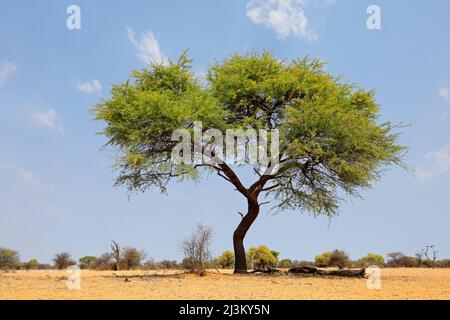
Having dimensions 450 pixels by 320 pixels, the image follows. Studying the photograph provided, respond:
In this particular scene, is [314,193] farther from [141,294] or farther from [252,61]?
[141,294]

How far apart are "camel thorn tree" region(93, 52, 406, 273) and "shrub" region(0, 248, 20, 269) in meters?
19.5

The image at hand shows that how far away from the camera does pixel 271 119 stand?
22.9 metres

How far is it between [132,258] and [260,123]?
52.7 ft

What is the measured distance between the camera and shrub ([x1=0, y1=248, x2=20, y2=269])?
35.9 m

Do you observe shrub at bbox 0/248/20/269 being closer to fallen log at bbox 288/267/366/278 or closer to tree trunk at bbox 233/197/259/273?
tree trunk at bbox 233/197/259/273

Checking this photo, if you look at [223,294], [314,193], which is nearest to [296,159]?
[314,193]

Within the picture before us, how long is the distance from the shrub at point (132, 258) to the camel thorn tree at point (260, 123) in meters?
11.7

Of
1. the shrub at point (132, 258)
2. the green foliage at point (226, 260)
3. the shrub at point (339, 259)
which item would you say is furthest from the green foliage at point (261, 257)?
the shrub at point (132, 258)

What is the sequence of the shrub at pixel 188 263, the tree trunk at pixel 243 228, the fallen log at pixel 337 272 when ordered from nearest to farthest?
1. the shrub at pixel 188 263
2. the fallen log at pixel 337 272
3. the tree trunk at pixel 243 228

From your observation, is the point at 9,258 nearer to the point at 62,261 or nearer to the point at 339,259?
the point at 62,261

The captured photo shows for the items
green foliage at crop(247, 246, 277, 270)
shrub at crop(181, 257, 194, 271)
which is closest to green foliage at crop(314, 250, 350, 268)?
green foliage at crop(247, 246, 277, 270)

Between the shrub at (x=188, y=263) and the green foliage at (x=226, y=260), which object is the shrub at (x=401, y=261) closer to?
the green foliage at (x=226, y=260)

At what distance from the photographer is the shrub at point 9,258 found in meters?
35.9
